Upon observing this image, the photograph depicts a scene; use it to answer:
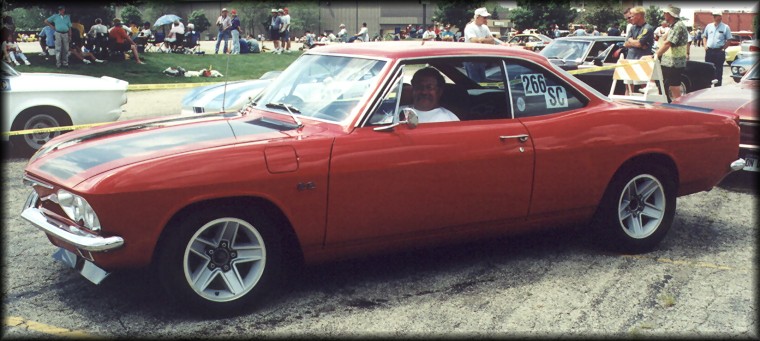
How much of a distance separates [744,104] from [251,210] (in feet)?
20.5

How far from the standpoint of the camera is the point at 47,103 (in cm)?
992

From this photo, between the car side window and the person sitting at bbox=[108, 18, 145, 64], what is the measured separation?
64.4ft

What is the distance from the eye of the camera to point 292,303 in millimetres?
4730

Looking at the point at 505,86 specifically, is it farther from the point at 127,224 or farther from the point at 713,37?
the point at 713,37

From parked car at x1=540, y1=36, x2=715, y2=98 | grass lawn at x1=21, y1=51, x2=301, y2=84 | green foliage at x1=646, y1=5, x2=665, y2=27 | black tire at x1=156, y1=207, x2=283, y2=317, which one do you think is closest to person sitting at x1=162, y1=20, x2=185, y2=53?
grass lawn at x1=21, y1=51, x2=301, y2=84

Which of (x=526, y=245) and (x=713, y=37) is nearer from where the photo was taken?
(x=526, y=245)

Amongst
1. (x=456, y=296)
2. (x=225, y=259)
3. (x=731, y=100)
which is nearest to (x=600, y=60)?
(x=731, y=100)

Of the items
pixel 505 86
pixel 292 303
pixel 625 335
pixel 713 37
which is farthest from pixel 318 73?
pixel 713 37

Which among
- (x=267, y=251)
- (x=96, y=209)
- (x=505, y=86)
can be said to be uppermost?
(x=505, y=86)

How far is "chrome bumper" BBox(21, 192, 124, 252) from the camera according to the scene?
13.4 feet

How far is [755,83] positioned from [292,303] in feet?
23.2

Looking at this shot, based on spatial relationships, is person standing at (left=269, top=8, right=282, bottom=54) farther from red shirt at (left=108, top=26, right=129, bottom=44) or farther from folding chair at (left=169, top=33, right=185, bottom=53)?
red shirt at (left=108, top=26, right=129, bottom=44)

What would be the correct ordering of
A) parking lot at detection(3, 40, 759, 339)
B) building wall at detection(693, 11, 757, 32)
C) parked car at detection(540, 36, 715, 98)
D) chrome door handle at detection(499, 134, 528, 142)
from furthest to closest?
building wall at detection(693, 11, 757, 32)
parked car at detection(540, 36, 715, 98)
chrome door handle at detection(499, 134, 528, 142)
parking lot at detection(3, 40, 759, 339)

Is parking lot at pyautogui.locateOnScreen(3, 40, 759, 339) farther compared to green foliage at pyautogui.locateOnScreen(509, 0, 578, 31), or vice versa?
green foliage at pyautogui.locateOnScreen(509, 0, 578, 31)
